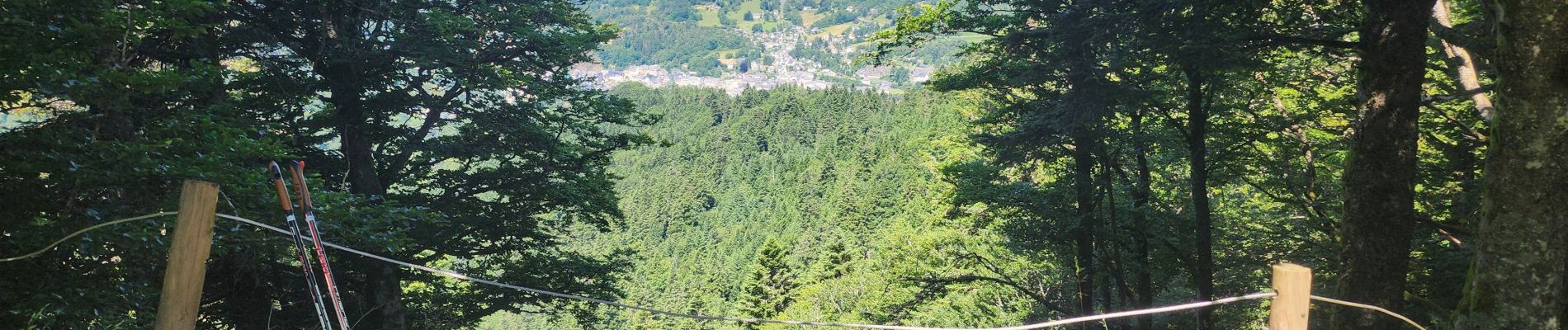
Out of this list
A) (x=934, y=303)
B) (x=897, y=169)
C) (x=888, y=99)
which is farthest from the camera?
(x=888, y=99)

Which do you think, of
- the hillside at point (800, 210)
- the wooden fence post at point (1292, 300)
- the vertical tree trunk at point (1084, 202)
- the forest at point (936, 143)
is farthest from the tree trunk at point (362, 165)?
the wooden fence post at point (1292, 300)

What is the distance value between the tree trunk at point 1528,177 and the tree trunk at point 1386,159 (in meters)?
1.25

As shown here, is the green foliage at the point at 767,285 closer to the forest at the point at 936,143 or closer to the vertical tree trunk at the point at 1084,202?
the forest at the point at 936,143

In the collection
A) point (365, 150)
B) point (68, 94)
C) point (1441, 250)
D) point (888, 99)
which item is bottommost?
point (888, 99)

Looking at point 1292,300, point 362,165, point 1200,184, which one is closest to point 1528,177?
point 1292,300

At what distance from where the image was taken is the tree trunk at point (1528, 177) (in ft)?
11.7

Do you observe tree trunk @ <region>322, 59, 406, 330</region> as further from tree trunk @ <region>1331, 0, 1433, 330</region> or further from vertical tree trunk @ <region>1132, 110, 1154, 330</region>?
tree trunk @ <region>1331, 0, 1433, 330</region>

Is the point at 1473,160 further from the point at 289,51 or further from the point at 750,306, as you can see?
the point at 750,306

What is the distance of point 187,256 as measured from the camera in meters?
3.18

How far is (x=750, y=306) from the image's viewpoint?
35.8m

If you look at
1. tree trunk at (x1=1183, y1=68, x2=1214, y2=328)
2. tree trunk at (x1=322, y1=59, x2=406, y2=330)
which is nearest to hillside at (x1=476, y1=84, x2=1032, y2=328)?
tree trunk at (x1=322, y1=59, x2=406, y2=330)

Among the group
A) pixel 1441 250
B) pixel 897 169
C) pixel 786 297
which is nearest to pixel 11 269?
pixel 1441 250

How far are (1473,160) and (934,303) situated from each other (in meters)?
16.4

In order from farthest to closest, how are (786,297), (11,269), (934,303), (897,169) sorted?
(897,169) < (786,297) < (934,303) < (11,269)
